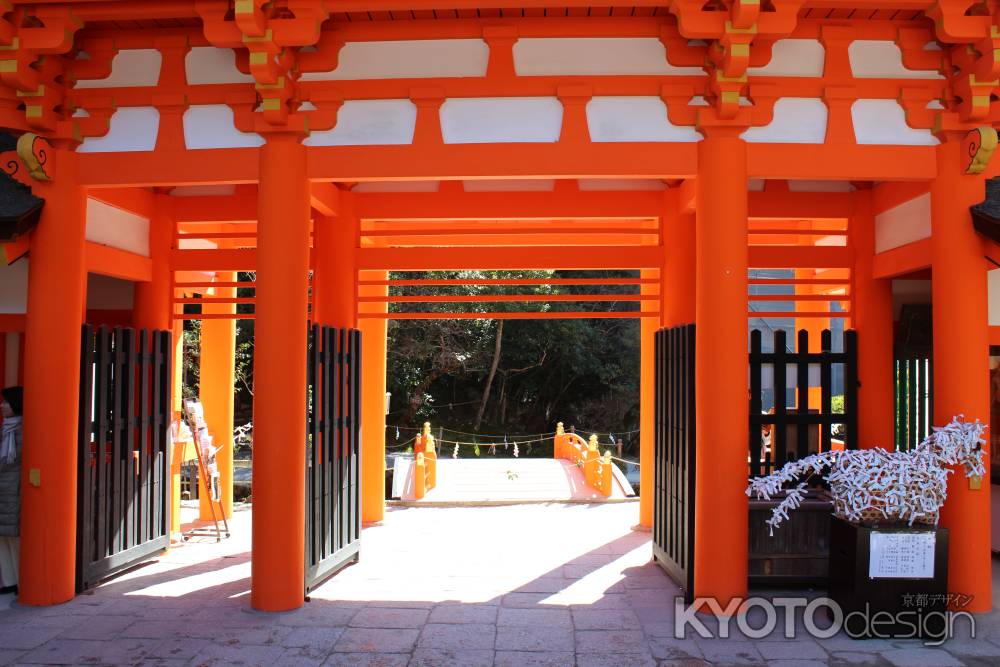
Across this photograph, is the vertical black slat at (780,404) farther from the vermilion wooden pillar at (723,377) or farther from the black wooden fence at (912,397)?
the black wooden fence at (912,397)

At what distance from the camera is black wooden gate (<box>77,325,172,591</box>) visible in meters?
6.54

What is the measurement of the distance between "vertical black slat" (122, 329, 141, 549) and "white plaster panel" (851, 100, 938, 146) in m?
6.30

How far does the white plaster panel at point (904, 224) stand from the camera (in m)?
6.62

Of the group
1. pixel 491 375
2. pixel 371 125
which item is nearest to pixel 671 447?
pixel 371 125

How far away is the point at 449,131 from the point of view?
6109 mm

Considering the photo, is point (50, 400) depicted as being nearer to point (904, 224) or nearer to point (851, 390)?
point (851, 390)

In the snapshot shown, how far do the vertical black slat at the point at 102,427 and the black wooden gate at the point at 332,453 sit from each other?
171cm

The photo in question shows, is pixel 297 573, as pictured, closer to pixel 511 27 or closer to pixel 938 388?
pixel 511 27

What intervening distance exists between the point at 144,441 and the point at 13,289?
1764 mm

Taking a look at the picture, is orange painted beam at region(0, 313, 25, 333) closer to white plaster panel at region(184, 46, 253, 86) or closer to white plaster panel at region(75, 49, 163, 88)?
white plaster panel at region(75, 49, 163, 88)

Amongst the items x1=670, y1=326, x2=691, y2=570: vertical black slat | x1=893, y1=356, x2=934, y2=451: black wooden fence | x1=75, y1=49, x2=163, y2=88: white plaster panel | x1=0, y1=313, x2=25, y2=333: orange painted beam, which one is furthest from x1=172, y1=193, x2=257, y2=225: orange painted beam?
x1=893, y1=356, x2=934, y2=451: black wooden fence

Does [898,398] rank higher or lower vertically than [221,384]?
lower

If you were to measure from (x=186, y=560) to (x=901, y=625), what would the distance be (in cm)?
610

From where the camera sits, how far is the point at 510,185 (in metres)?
8.33
